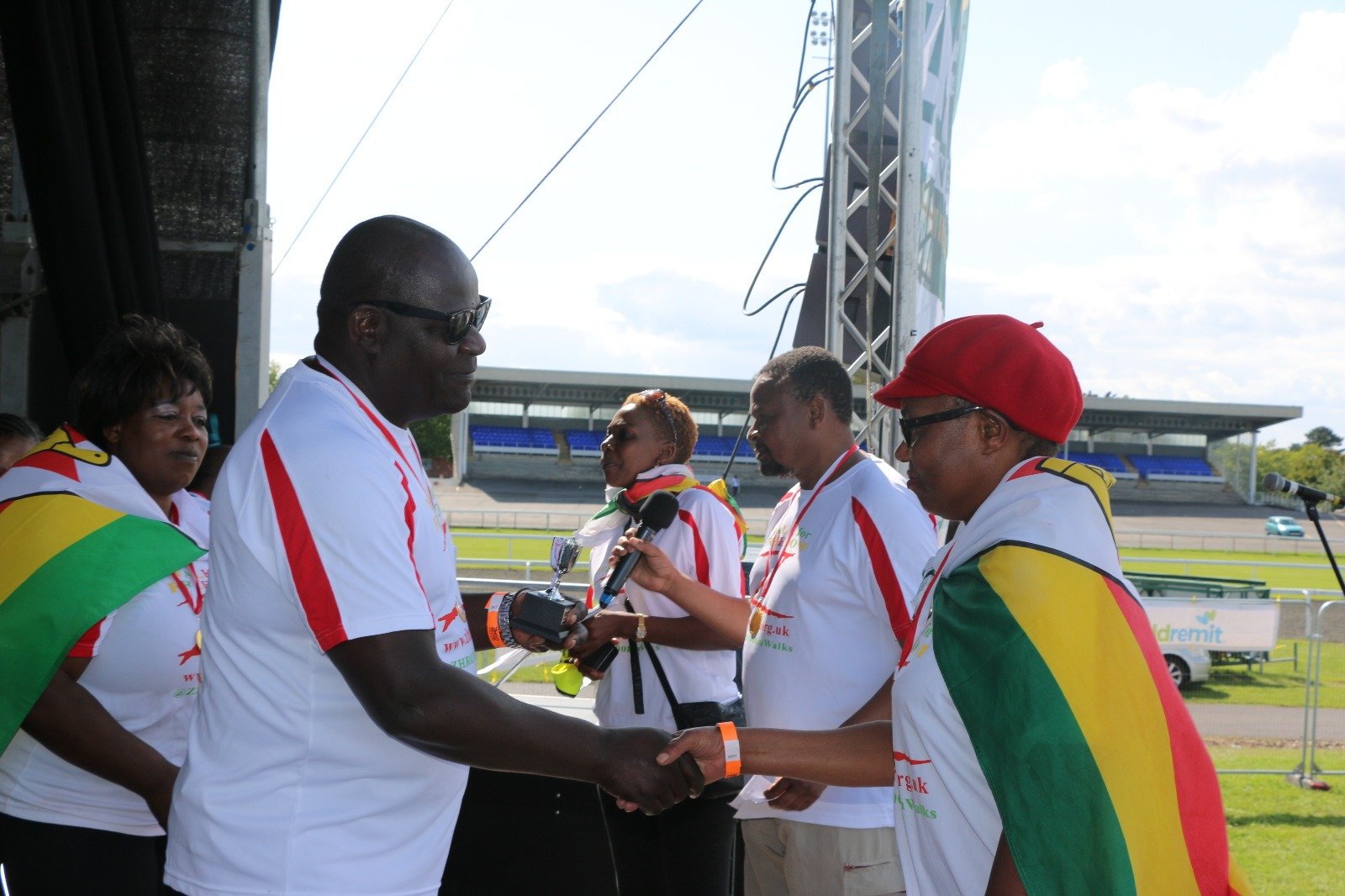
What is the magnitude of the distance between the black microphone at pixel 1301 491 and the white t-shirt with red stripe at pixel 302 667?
10.7 feet

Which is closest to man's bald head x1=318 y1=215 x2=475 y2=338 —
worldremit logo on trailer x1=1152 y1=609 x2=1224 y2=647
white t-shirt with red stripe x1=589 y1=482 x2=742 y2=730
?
white t-shirt with red stripe x1=589 y1=482 x2=742 y2=730

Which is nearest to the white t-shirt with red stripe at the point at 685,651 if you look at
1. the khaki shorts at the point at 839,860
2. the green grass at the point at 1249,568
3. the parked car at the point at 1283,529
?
the khaki shorts at the point at 839,860

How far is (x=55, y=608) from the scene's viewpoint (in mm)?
2385

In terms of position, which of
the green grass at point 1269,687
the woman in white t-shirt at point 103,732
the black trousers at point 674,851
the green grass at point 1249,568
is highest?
the woman in white t-shirt at point 103,732

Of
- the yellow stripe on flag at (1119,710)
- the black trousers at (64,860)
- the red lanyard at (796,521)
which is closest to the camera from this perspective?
the yellow stripe on flag at (1119,710)

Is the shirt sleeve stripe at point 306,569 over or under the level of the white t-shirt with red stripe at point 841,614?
over

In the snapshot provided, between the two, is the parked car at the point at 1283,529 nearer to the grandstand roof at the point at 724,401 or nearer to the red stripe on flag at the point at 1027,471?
the grandstand roof at the point at 724,401

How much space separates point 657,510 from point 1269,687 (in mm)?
11912

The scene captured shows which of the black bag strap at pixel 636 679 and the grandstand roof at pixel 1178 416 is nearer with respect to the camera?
the black bag strap at pixel 636 679

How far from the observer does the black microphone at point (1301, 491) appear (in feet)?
12.9

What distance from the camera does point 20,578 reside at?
7.89ft

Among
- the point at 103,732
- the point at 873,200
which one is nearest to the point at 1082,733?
the point at 103,732

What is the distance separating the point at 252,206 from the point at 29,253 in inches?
42.9

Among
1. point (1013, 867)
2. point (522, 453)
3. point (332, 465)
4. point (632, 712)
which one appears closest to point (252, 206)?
point (632, 712)
